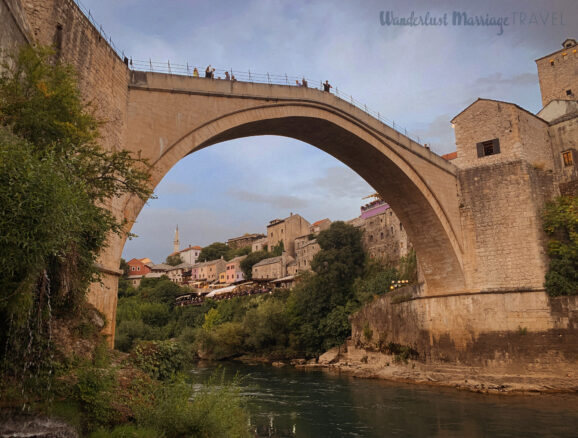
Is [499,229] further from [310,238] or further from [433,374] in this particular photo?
[310,238]

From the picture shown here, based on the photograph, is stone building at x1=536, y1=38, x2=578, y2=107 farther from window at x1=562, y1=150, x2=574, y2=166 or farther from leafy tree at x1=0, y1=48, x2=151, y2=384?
leafy tree at x1=0, y1=48, x2=151, y2=384

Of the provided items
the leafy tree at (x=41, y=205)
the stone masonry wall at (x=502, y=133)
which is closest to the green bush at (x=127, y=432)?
the leafy tree at (x=41, y=205)

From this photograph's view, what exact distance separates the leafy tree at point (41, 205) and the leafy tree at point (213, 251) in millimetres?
61555

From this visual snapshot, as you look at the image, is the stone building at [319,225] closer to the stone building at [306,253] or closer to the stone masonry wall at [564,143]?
the stone building at [306,253]

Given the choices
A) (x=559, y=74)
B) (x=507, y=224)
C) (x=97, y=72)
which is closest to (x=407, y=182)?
(x=507, y=224)

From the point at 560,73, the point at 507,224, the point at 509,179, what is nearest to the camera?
the point at 507,224

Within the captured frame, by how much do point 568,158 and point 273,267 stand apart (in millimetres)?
32046

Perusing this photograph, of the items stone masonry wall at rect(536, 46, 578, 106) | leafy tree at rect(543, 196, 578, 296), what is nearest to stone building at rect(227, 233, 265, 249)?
stone masonry wall at rect(536, 46, 578, 106)

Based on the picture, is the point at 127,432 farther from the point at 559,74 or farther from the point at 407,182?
the point at 559,74

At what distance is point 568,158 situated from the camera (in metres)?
15.6

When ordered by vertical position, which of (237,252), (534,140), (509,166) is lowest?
(509,166)

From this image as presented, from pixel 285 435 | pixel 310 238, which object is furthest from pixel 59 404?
pixel 310 238

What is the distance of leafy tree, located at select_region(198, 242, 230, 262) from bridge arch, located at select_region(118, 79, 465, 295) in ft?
173

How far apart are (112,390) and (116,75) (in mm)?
5958
